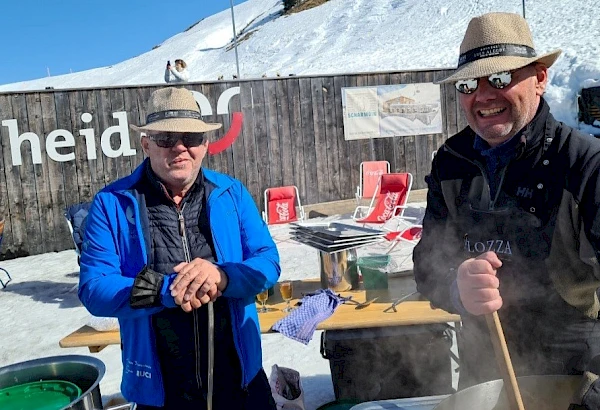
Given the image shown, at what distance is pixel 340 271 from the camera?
337 cm

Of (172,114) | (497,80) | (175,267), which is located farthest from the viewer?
(172,114)

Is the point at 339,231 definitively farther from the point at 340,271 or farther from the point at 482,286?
the point at 482,286

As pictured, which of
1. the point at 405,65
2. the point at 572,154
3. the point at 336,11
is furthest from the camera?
the point at 336,11

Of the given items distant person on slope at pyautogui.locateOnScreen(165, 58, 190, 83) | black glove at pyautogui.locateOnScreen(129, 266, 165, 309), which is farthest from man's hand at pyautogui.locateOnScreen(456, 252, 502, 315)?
distant person on slope at pyautogui.locateOnScreen(165, 58, 190, 83)

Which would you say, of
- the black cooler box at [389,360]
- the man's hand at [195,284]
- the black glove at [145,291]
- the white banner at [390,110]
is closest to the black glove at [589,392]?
the man's hand at [195,284]

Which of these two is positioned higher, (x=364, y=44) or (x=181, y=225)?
(x=364, y=44)

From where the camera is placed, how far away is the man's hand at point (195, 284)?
5.85 feet

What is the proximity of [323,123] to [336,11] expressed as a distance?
37.0 meters

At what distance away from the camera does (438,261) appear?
1770mm

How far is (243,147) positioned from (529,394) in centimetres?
886

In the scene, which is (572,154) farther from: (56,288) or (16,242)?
(16,242)

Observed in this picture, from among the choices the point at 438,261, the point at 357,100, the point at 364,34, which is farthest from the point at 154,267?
the point at 364,34

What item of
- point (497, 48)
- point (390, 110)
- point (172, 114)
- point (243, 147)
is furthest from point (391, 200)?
point (497, 48)

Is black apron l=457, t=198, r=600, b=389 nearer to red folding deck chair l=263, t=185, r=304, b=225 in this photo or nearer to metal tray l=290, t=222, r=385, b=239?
metal tray l=290, t=222, r=385, b=239
